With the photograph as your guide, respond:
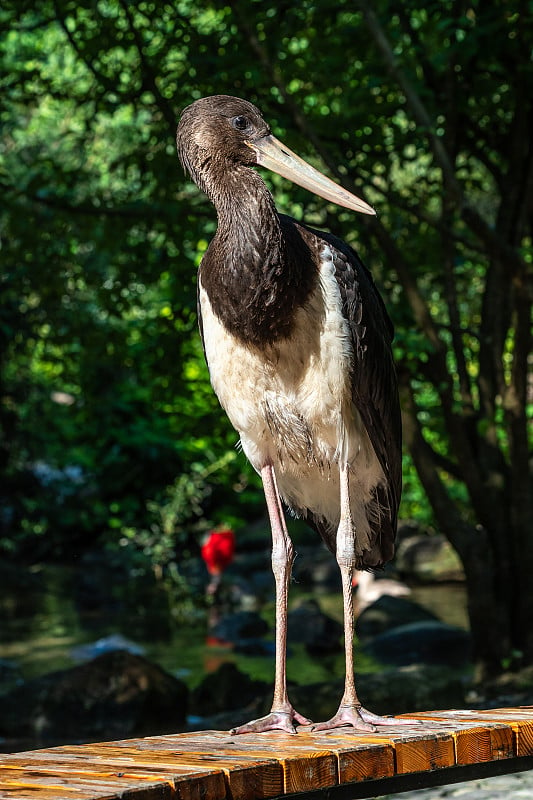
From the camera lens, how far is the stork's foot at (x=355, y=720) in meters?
3.81

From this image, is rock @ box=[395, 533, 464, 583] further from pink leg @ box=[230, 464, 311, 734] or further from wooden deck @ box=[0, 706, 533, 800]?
wooden deck @ box=[0, 706, 533, 800]

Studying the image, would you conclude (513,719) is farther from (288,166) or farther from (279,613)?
(288,166)

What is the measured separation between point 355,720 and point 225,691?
545 centimetres

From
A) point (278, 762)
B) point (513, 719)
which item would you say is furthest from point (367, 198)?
point (278, 762)

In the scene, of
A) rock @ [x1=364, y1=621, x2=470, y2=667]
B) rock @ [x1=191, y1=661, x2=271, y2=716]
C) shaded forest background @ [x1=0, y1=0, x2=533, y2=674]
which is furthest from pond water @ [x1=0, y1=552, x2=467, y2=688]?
shaded forest background @ [x1=0, y1=0, x2=533, y2=674]

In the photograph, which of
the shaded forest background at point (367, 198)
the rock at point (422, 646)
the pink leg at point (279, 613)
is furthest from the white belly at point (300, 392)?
the rock at point (422, 646)

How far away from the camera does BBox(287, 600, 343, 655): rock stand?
11219mm

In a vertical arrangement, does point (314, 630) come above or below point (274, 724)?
above

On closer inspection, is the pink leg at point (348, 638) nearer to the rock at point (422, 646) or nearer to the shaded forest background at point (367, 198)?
the shaded forest background at point (367, 198)

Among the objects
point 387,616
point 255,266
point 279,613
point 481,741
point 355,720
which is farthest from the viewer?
point 387,616

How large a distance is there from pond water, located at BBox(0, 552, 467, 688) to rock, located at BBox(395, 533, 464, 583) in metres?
0.23

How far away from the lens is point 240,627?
11766 mm

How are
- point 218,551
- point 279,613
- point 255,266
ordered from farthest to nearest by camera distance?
point 218,551, point 279,613, point 255,266

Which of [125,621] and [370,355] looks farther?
[125,621]
